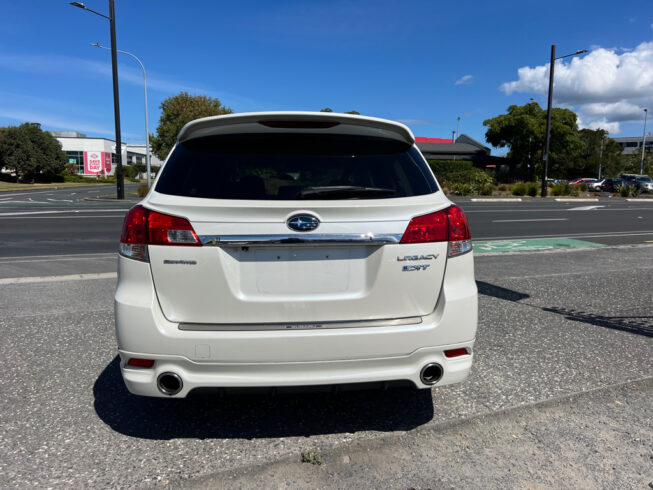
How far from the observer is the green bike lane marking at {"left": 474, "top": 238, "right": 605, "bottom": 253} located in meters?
9.80

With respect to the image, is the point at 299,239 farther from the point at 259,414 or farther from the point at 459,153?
the point at 459,153

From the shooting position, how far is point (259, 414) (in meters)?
3.01

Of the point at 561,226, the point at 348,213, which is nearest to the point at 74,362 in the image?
the point at 348,213

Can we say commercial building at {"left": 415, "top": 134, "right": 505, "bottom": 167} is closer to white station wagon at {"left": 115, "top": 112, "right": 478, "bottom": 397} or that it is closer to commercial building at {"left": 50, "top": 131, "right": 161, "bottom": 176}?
commercial building at {"left": 50, "top": 131, "right": 161, "bottom": 176}

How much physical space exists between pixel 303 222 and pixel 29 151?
69954mm

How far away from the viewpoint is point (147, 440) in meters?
2.71

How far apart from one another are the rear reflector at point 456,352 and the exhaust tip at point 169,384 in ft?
Result: 4.45

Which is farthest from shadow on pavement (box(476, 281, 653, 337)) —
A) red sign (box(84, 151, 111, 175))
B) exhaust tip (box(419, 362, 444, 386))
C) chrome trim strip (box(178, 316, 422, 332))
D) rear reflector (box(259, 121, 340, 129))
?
red sign (box(84, 151, 111, 175))

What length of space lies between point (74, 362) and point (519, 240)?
988 centimetres

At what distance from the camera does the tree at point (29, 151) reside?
60219 millimetres

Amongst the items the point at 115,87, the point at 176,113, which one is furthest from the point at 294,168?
the point at 176,113

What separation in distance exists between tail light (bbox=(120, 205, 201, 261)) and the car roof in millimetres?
567

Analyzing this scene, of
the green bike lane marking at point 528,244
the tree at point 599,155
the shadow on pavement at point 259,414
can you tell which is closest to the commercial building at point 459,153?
the tree at point 599,155

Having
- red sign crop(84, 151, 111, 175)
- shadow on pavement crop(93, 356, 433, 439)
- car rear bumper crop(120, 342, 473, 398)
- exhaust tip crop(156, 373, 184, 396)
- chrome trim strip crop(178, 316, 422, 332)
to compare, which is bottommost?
shadow on pavement crop(93, 356, 433, 439)
